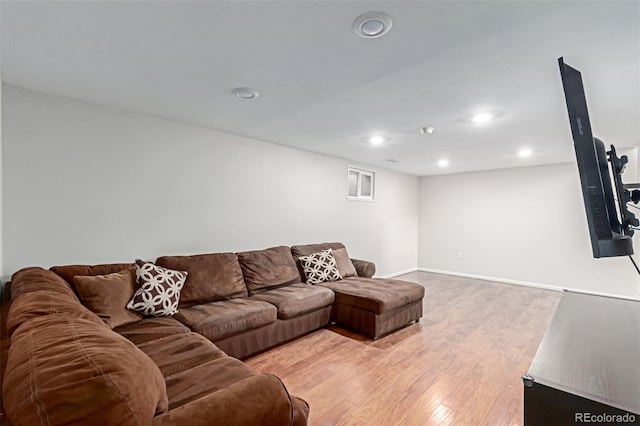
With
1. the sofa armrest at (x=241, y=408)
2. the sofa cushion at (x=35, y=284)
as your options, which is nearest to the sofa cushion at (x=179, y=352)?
the sofa cushion at (x=35, y=284)

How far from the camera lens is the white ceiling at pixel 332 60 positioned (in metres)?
1.41

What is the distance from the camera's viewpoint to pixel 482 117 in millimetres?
2844

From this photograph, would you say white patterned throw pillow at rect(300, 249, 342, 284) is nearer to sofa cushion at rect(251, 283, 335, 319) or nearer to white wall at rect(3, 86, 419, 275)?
sofa cushion at rect(251, 283, 335, 319)

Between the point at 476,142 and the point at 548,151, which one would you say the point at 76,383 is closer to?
the point at 476,142

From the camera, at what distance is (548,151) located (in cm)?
420

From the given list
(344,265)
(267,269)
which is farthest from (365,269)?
(267,269)

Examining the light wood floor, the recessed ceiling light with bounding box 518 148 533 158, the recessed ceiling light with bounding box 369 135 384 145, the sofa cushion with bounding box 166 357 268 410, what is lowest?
the light wood floor

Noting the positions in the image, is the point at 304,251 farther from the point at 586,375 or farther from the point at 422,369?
the point at 586,375

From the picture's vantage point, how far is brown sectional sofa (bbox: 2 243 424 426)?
723 mm

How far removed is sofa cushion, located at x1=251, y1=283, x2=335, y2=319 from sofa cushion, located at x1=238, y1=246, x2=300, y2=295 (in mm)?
95

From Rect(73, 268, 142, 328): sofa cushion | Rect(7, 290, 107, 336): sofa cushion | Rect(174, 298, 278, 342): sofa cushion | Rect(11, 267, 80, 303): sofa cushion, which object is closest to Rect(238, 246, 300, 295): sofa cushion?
Rect(174, 298, 278, 342): sofa cushion

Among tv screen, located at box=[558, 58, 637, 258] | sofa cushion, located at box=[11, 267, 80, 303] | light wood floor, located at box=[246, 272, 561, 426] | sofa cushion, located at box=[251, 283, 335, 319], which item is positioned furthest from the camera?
sofa cushion, located at box=[251, 283, 335, 319]

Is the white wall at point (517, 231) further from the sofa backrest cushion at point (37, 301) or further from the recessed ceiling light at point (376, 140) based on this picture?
the sofa backrest cushion at point (37, 301)

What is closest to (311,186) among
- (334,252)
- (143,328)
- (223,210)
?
(334,252)
